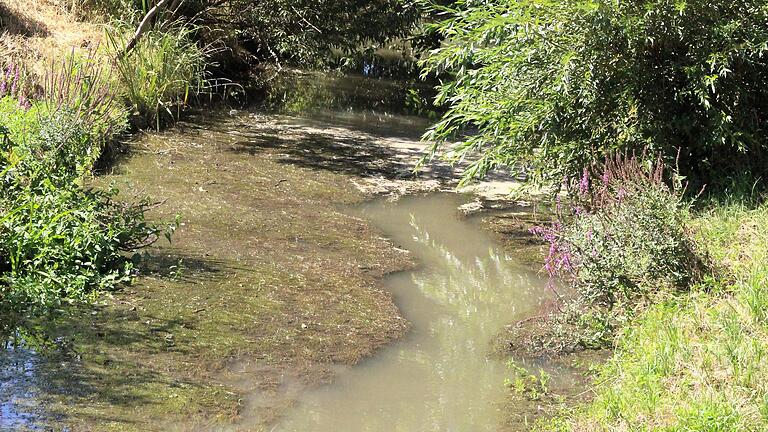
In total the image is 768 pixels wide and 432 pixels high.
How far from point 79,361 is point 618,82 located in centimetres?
518

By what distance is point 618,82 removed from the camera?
28.0 feet

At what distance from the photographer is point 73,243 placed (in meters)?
6.72

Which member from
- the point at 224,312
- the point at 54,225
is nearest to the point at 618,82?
the point at 224,312

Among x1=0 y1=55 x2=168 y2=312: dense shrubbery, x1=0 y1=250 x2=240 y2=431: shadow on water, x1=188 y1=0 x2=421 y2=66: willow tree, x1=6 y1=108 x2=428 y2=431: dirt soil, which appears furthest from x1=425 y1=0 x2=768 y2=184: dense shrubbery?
x1=188 y1=0 x2=421 y2=66: willow tree

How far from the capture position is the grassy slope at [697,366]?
4.79 metres

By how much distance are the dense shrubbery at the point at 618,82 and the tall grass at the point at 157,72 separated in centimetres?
469

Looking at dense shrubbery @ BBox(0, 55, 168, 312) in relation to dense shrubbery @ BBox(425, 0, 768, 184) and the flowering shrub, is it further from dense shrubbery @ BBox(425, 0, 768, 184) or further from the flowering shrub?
dense shrubbery @ BBox(425, 0, 768, 184)

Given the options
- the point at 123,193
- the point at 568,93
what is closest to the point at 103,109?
the point at 123,193

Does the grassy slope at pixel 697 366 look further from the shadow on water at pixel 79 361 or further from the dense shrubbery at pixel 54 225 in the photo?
the dense shrubbery at pixel 54 225

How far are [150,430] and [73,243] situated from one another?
2.14 metres

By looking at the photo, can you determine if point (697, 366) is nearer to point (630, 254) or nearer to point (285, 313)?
point (630, 254)

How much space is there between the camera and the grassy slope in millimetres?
4793

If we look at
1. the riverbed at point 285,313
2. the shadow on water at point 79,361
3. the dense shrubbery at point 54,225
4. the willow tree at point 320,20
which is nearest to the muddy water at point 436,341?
the riverbed at point 285,313

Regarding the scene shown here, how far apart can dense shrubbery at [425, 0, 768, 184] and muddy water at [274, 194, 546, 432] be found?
1027mm
